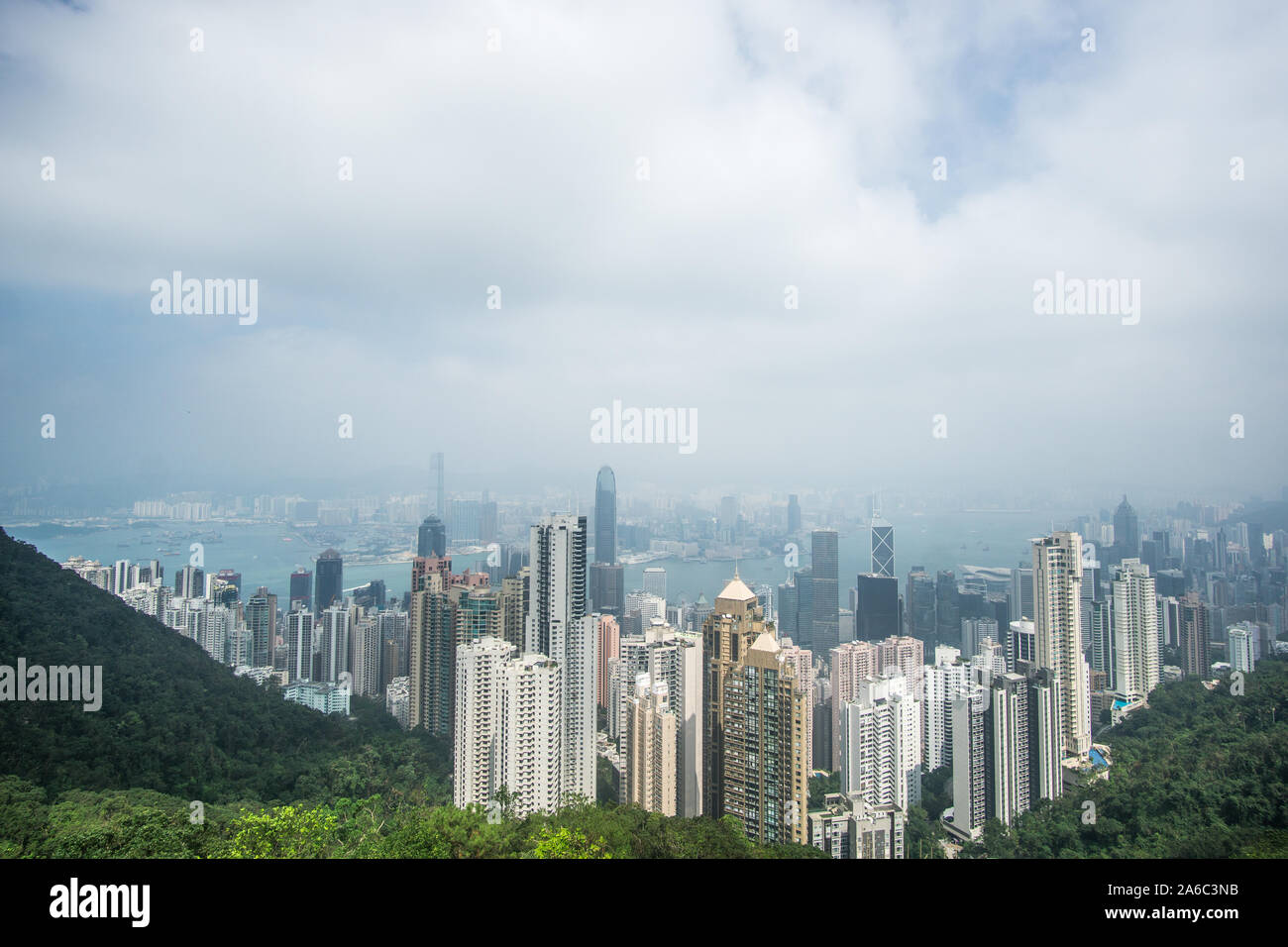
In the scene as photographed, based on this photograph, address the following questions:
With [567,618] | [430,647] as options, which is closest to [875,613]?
[567,618]

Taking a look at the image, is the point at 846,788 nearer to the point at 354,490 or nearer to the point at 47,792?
the point at 354,490

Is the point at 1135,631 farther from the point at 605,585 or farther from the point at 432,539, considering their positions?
the point at 432,539

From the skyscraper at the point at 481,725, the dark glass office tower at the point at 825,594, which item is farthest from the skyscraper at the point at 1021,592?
the skyscraper at the point at 481,725

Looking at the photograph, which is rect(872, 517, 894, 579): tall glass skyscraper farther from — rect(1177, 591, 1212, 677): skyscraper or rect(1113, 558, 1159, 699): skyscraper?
rect(1177, 591, 1212, 677): skyscraper

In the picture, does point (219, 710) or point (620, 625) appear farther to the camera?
point (620, 625)

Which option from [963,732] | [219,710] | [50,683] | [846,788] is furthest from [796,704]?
[50,683]
